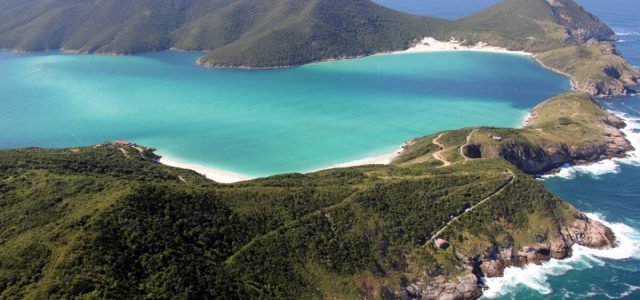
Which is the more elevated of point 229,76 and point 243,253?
point 229,76

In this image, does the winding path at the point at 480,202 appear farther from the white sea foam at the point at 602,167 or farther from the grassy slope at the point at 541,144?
the white sea foam at the point at 602,167

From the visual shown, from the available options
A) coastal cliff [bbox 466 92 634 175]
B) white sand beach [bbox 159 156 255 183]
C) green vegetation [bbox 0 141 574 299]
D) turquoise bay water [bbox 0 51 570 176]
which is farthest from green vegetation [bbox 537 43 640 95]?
white sand beach [bbox 159 156 255 183]

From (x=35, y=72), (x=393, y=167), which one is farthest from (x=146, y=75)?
(x=393, y=167)

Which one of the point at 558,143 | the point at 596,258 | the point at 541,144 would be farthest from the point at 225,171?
the point at 558,143

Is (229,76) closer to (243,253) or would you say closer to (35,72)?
(35,72)

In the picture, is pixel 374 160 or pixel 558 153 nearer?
pixel 558 153

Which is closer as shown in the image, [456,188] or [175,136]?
[456,188]

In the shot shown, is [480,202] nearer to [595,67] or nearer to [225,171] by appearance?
[225,171]
